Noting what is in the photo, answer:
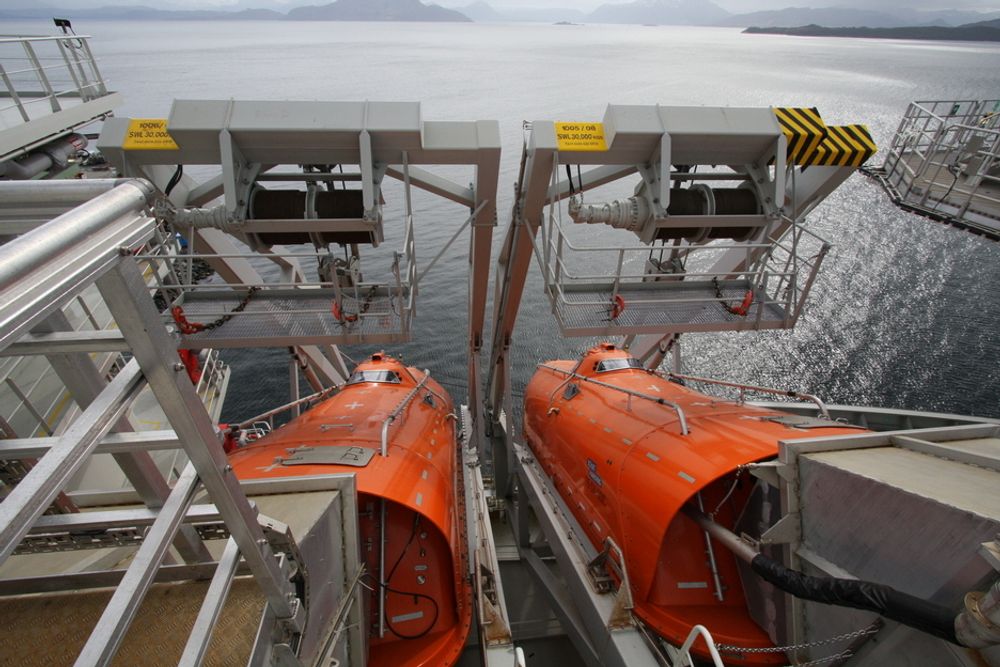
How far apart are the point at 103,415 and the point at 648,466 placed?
5052 mm

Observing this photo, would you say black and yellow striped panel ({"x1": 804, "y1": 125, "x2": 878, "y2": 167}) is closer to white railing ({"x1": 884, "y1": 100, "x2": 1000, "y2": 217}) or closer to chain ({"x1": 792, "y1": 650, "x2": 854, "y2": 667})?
white railing ({"x1": 884, "y1": 100, "x2": 1000, "y2": 217})

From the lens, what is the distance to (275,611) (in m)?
2.50

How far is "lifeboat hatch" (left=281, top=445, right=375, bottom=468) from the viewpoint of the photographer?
4955 millimetres

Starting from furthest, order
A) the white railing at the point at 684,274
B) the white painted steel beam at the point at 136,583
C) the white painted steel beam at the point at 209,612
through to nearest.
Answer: the white railing at the point at 684,274
the white painted steel beam at the point at 209,612
the white painted steel beam at the point at 136,583

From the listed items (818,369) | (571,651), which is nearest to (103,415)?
(571,651)

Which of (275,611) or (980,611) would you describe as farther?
(275,611)

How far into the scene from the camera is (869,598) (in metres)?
2.78

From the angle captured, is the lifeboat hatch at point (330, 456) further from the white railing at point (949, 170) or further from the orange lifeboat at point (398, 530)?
the white railing at point (949, 170)

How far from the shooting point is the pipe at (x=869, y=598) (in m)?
2.48

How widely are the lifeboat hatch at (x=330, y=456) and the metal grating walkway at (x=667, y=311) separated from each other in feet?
9.08

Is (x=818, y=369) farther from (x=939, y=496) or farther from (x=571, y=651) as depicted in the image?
(x=939, y=496)

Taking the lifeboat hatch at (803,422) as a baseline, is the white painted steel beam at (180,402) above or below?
above

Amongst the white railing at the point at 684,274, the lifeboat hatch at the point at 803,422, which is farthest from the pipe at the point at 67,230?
the lifeboat hatch at the point at 803,422

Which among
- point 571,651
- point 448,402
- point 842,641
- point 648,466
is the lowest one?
point 571,651
